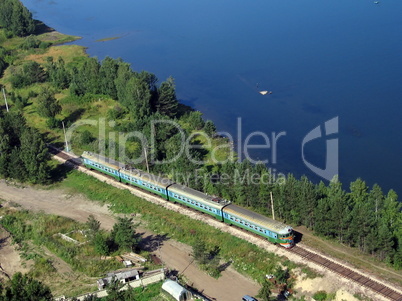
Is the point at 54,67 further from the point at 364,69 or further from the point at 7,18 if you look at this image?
the point at 364,69

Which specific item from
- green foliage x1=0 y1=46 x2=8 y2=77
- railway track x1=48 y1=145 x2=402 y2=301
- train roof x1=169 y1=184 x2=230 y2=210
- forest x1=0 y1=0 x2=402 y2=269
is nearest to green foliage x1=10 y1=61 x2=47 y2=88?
forest x1=0 y1=0 x2=402 y2=269

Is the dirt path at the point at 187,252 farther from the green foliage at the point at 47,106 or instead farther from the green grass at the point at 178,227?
the green foliage at the point at 47,106

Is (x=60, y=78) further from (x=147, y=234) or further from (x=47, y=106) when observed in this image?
(x=147, y=234)

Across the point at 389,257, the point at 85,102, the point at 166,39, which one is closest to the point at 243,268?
the point at 389,257

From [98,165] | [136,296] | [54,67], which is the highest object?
[54,67]

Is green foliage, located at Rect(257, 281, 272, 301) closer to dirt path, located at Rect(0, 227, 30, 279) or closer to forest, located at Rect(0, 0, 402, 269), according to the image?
forest, located at Rect(0, 0, 402, 269)

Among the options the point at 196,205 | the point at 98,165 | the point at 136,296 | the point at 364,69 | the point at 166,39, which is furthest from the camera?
the point at 166,39

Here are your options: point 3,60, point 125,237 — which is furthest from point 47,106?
point 3,60

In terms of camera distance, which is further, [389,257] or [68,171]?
[68,171]
